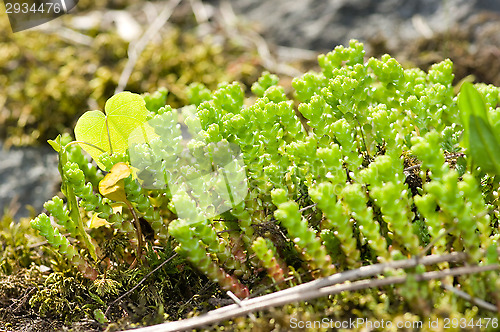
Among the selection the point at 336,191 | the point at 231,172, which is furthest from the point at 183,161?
the point at 336,191

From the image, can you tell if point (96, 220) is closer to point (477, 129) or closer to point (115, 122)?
point (115, 122)

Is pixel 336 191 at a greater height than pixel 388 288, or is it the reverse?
pixel 336 191

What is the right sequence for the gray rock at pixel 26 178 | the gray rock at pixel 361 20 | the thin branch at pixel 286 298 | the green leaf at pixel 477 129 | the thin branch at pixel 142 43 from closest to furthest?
the thin branch at pixel 286 298 < the green leaf at pixel 477 129 < the gray rock at pixel 26 178 < the thin branch at pixel 142 43 < the gray rock at pixel 361 20

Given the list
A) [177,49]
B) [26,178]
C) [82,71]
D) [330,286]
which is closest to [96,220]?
[330,286]

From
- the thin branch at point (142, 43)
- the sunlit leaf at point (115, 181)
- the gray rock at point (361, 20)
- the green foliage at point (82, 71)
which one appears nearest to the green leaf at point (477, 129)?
the sunlit leaf at point (115, 181)

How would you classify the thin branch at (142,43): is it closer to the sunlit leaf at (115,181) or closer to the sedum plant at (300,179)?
the sedum plant at (300,179)

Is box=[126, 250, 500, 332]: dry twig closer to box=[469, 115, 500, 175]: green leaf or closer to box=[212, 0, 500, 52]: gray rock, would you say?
box=[469, 115, 500, 175]: green leaf

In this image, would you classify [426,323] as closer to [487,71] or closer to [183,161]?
[183,161]

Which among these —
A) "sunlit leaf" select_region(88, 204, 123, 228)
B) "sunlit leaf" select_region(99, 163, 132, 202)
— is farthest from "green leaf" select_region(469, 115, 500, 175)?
"sunlit leaf" select_region(88, 204, 123, 228)
